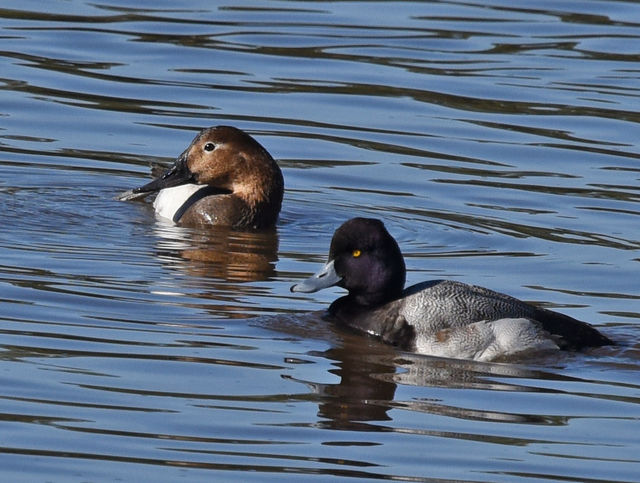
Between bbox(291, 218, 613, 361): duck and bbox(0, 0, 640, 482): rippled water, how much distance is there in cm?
13

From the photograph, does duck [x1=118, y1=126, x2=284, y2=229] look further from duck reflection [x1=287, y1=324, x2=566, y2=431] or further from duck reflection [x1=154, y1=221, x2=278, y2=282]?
duck reflection [x1=287, y1=324, x2=566, y2=431]

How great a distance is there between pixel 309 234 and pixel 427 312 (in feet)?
11.7

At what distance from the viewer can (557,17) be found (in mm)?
20781

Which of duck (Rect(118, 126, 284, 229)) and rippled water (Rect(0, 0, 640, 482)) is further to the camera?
duck (Rect(118, 126, 284, 229))

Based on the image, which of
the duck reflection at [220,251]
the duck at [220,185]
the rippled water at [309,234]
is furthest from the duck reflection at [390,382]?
the duck at [220,185]

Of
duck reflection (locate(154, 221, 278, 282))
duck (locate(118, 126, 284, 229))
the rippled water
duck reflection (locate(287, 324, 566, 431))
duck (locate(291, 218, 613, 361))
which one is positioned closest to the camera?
the rippled water

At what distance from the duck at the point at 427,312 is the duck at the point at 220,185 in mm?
3334

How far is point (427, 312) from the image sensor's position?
9.16 m

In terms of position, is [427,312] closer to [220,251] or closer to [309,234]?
[220,251]

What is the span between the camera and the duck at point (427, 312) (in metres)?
8.99

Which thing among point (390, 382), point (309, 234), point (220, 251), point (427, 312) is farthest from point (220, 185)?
point (390, 382)

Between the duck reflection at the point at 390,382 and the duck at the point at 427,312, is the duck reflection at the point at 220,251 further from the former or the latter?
the duck reflection at the point at 390,382

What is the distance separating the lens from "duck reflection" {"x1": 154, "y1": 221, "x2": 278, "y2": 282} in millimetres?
11156

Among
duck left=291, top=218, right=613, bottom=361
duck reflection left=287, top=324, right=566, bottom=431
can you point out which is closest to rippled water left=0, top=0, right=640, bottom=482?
duck reflection left=287, top=324, right=566, bottom=431
